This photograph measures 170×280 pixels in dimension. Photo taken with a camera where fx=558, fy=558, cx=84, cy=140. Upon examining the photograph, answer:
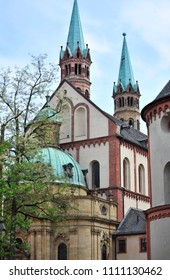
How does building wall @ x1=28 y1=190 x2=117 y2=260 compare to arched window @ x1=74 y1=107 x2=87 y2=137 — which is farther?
arched window @ x1=74 y1=107 x2=87 y2=137

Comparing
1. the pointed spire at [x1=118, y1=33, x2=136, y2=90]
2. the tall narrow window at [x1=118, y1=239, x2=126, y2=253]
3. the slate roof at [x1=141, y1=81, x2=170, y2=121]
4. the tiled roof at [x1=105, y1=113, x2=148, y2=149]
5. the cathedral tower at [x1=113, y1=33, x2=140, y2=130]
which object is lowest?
the tall narrow window at [x1=118, y1=239, x2=126, y2=253]

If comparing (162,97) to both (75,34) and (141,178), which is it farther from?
(75,34)

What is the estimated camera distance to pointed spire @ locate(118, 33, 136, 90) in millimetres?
93125

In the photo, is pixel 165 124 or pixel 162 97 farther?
pixel 165 124

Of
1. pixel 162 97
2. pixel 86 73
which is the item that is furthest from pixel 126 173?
pixel 86 73

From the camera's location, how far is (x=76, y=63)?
78188mm

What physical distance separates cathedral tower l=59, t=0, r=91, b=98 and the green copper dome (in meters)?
24.7

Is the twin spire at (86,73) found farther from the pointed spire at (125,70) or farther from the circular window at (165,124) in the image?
the circular window at (165,124)

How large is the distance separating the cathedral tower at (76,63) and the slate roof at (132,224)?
27.4 meters

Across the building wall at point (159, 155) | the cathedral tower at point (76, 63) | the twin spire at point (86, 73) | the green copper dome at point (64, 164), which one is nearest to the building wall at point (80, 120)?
the green copper dome at point (64, 164)

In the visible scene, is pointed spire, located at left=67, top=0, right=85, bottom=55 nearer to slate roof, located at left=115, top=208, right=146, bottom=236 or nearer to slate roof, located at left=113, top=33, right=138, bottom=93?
slate roof, located at left=113, top=33, right=138, bottom=93

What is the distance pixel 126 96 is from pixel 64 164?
42646 mm

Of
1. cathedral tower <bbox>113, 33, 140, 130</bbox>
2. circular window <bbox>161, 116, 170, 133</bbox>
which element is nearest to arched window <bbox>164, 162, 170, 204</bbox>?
circular window <bbox>161, 116, 170, 133</bbox>
